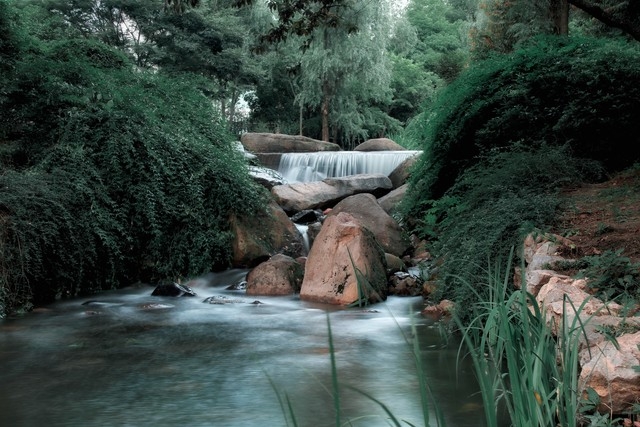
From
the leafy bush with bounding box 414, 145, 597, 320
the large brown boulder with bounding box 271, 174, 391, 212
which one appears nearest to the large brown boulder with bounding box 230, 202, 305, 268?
the large brown boulder with bounding box 271, 174, 391, 212

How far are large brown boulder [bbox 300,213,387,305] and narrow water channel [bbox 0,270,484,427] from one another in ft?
0.98

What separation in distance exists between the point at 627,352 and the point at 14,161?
9667mm

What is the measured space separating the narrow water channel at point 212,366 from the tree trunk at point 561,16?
960cm

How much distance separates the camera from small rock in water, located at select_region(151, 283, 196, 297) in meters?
9.64

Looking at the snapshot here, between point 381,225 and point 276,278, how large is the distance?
8.48ft

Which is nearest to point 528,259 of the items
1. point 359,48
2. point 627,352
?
point 627,352

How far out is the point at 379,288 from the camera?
9.09m

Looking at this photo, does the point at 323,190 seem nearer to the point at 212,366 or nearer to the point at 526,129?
the point at 526,129

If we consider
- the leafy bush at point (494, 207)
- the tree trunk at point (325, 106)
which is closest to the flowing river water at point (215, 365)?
the leafy bush at point (494, 207)

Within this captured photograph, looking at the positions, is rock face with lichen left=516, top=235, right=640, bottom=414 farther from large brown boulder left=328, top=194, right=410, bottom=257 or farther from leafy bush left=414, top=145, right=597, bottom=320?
large brown boulder left=328, top=194, right=410, bottom=257

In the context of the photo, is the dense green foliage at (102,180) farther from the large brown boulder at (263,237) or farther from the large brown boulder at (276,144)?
the large brown boulder at (276,144)

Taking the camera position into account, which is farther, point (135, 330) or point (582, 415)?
point (135, 330)

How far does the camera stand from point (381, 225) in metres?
11.7

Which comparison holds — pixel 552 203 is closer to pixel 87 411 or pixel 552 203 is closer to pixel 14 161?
pixel 87 411
